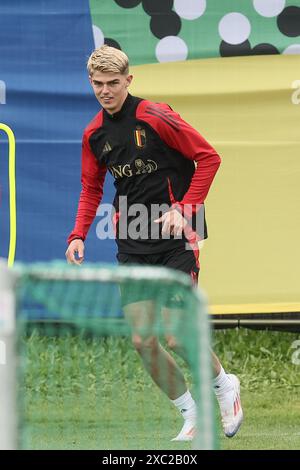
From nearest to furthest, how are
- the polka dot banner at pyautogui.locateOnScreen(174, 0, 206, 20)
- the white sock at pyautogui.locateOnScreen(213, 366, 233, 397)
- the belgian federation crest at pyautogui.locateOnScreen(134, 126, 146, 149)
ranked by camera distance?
the belgian federation crest at pyautogui.locateOnScreen(134, 126, 146, 149) → the white sock at pyautogui.locateOnScreen(213, 366, 233, 397) → the polka dot banner at pyautogui.locateOnScreen(174, 0, 206, 20)

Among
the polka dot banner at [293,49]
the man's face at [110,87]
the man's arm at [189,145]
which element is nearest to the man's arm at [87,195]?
the man's face at [110,87]

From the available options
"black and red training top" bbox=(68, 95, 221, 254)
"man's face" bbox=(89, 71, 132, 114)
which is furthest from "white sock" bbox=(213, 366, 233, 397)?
"man's face" bbox=(89, 71, 132, 114)

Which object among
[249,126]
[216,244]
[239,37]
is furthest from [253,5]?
[216,244]

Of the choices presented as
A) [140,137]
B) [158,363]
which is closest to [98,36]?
[140,137]

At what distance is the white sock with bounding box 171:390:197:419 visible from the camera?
568 cm

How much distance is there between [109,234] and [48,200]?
37 centimetres

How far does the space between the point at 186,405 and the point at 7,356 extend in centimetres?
264

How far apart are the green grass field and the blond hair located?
1.26m

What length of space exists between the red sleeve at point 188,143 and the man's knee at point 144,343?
54.0 inches

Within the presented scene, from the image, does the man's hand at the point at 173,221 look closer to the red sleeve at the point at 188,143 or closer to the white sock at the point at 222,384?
the red sleeve at the point at 188,143

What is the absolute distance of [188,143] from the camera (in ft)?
19.3

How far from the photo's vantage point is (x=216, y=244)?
708 centimetres

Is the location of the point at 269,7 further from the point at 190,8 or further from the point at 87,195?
the point at 87,195

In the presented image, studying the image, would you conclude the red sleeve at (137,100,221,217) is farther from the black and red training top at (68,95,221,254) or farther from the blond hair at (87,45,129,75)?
the blond hair at (87,45,129,75)
